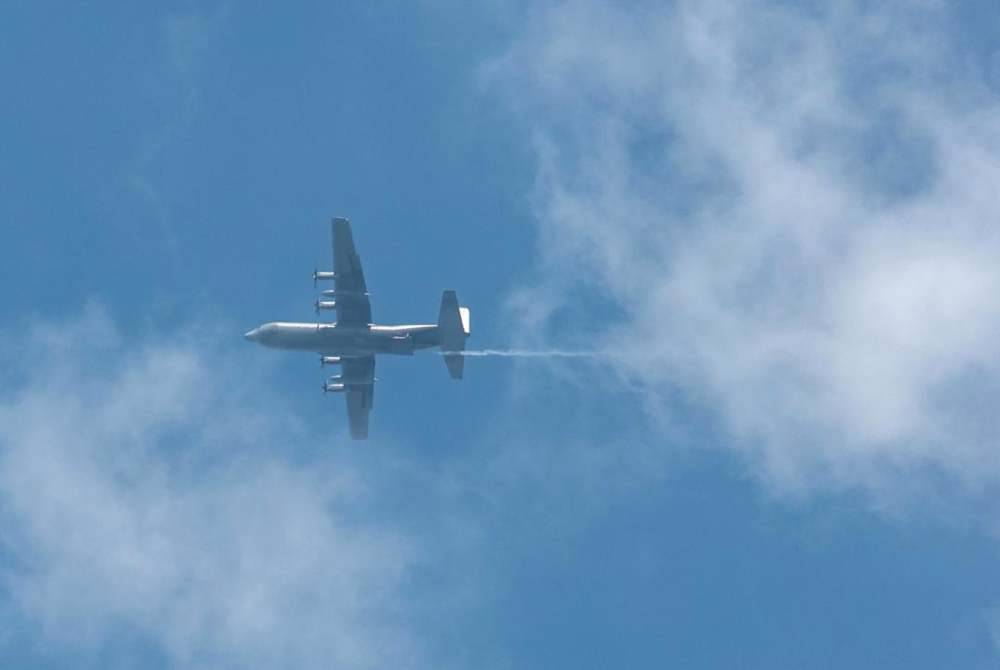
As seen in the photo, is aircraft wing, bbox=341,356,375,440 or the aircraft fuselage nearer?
the aircraft fuselage

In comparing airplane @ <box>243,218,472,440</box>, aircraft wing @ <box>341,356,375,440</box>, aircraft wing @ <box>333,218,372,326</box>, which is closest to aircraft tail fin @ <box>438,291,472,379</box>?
airplane @ <box>243,218,472,440</box>

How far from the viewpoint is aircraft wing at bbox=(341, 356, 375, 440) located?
156 metres

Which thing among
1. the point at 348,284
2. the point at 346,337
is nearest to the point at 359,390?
the point at 346,337

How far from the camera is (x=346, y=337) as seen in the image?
14962 cm

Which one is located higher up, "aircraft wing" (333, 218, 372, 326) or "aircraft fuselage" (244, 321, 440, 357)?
"aircraft wing" (333, 218, 372, 326)

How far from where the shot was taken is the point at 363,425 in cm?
15988

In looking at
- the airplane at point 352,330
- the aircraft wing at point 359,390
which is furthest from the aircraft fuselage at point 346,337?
the aircraft wing at point 359,390

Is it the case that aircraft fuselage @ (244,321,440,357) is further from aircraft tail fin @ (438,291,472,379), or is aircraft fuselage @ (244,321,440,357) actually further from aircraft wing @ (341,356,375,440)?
aircraft wing @ (341,356,375,440)

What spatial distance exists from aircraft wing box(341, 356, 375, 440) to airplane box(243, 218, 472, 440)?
5.04 m

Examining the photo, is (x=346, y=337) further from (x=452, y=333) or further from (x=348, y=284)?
(x=452, y=333)

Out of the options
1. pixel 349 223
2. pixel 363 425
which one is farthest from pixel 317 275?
pixel 363 425

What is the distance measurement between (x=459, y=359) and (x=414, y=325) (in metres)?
4.75

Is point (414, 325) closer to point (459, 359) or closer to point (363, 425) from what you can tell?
point (459, 359)

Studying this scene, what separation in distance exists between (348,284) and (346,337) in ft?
14.6
